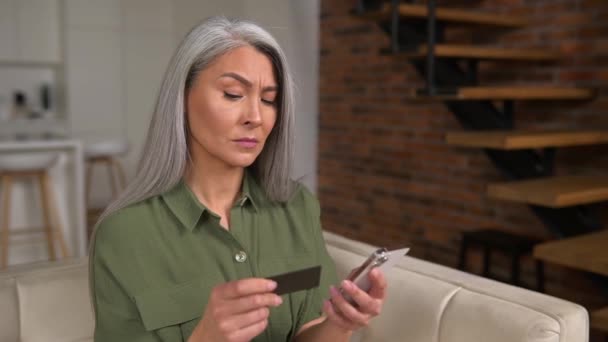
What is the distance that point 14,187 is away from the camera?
3.79 metres

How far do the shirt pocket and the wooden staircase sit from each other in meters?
1.34

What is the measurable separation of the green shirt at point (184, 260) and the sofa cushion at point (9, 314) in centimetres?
34

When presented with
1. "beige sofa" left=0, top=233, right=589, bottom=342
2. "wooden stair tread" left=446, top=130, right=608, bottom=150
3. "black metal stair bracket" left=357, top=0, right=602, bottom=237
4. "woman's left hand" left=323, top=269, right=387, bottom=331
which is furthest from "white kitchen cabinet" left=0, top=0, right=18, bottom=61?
"woman's left hand" left=323, top=269, right=387, bottom=331

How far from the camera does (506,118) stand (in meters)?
3.16

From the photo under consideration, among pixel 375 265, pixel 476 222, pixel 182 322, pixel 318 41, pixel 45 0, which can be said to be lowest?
pixel 476 222

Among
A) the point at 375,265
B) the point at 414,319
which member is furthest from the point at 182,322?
the point at 414,319

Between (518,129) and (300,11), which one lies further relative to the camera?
(300,11)

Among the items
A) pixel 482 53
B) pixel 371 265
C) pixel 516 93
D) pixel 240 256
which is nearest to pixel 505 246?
pixel 516 93

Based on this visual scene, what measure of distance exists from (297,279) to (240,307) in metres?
0.09

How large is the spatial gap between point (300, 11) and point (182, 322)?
3801 mm

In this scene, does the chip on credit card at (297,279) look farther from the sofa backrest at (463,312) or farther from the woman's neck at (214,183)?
the sofa backrest at (463,312)

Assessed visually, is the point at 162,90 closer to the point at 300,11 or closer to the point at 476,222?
the point at 476,222

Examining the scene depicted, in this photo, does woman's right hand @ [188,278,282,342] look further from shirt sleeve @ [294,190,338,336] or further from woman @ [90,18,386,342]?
shirt sleeve @ [294,190,338,336]

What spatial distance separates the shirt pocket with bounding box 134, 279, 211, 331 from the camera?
1.07 metres
